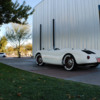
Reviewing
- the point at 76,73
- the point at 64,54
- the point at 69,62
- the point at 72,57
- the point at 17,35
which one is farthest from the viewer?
the point at 17,35

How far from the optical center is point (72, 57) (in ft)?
18.3

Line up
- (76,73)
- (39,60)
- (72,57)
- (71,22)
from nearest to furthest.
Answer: (76,73) < (72,57) < (39,60) < (71,22)

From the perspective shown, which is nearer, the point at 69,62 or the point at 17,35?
the point at 69,62

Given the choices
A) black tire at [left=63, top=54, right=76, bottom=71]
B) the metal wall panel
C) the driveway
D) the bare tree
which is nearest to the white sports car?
black tire at [left=63, top=54, right=76, bottom=71]

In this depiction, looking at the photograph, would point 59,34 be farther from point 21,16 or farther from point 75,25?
point 21,16

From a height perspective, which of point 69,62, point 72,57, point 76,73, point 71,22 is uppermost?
point 71,22

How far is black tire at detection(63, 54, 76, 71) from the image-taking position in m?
5.57

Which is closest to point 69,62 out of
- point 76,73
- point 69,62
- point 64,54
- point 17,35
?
point 69,62

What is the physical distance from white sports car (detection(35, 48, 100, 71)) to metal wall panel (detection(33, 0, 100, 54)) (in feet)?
13.2

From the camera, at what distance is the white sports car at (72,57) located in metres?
5.24

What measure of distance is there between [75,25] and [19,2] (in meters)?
4.86

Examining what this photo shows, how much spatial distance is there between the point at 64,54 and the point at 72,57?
47 cm

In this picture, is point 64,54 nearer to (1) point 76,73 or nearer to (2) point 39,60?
(1) point 76,73

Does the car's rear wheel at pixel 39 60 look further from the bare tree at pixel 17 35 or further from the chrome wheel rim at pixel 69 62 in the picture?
the bare tree at pixel 17 35
